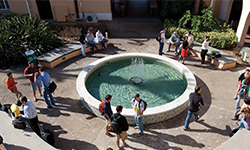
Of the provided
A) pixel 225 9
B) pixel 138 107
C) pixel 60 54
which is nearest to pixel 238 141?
pixel 138 107

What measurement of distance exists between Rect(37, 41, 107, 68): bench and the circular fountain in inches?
88.2

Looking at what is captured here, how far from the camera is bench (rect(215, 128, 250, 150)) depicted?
541cm

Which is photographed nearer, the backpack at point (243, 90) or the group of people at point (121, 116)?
the group of people at point (121, 116)

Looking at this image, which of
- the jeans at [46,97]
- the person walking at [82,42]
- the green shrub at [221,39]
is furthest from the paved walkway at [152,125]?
the green shrub at [221,39]

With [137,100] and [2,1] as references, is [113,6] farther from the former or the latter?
[137,100]

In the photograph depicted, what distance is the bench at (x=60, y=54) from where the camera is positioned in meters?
10.2

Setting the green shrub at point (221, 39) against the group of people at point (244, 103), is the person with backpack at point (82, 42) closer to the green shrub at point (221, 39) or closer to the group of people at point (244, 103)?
the green shrub at point (221, 39)

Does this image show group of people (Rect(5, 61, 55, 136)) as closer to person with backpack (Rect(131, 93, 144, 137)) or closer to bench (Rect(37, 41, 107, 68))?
bench (Rect(37, 41, 107, 68))

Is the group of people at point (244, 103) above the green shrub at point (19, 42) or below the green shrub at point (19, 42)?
below

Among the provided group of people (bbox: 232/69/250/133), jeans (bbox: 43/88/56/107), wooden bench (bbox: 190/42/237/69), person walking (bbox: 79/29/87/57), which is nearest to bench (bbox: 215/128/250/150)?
group of people (bbox: 232/69/250/133)

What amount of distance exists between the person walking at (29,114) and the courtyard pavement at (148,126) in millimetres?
706

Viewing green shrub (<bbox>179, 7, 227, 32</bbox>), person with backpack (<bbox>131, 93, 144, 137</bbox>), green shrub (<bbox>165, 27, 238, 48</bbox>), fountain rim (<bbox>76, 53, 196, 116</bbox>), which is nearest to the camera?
person with backpack (<bbox>131, 93, 144, 137</bbox>)

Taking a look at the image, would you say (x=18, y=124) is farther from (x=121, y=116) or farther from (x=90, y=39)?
(x=90, y=39)

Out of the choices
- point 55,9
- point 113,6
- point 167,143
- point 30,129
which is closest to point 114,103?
point 167,143
